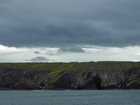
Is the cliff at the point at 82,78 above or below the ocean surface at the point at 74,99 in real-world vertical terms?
above

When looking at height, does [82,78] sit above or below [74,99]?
above

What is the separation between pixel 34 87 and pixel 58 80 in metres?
17.4

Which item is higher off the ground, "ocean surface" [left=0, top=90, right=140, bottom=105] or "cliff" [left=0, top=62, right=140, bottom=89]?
"cliff" [left=0, top=62, right=140, bottom=89]

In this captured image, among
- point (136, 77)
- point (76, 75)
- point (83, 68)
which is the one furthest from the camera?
point (83, 68)

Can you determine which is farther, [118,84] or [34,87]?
[34,87]

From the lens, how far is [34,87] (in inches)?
7544

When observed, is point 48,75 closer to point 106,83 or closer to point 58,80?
point 58,80

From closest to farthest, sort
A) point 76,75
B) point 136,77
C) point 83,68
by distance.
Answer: point 136,77 → point 76,75 → point 83,68

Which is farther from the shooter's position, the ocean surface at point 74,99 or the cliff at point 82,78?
the cliff at point 82,78

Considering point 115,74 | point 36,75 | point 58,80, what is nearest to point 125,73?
point 115,74

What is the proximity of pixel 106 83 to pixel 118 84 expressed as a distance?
6.37 metres

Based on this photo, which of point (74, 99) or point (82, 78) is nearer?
point (74, 99)

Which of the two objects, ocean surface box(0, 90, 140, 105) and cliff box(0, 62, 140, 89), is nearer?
ocean surface box(0, 90, 140, 105)

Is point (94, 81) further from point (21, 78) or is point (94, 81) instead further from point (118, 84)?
point (21, 78)
